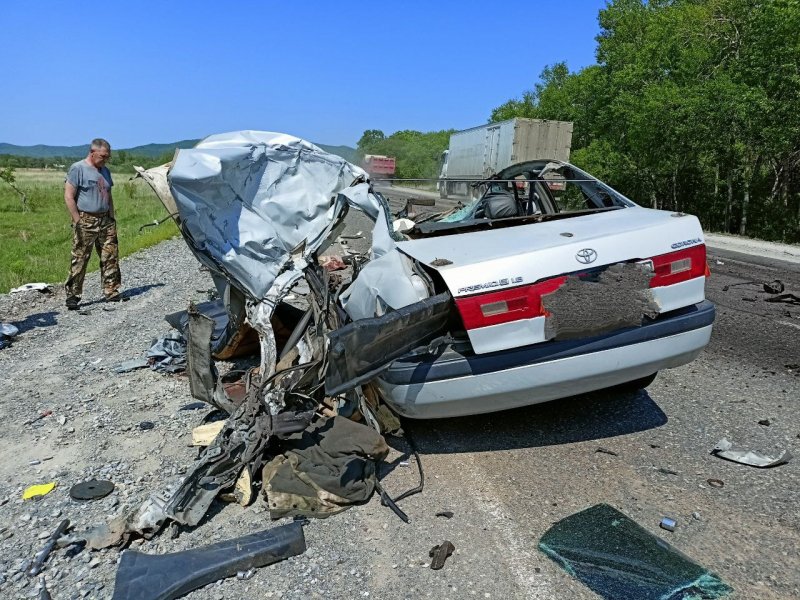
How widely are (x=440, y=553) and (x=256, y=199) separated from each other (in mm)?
2372

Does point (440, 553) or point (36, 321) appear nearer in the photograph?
point (440, 553)

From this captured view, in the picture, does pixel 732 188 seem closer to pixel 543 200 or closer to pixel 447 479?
pixel 543 200

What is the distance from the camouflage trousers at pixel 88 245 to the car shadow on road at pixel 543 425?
509 centimetres

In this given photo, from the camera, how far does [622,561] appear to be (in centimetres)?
260

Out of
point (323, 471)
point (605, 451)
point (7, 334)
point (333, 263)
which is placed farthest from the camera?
point (7, 334)

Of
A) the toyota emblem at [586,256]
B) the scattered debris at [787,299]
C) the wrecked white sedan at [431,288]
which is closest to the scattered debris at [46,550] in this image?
the wrecked white sedan at [431,288]

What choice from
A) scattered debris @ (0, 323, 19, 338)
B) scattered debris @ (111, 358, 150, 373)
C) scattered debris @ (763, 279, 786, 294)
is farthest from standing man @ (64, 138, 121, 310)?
scattered debris @ (763, 279, 786, 294)

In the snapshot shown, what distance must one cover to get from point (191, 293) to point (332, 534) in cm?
629

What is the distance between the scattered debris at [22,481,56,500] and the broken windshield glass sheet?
2.47m

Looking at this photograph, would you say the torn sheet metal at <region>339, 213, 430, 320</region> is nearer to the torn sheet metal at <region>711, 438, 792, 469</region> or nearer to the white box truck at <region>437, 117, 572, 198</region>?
the torn sheet metal at <region>711, 438, 792, 469</region>

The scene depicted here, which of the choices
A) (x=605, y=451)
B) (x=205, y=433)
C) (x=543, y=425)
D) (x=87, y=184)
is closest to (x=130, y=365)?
(x=205, y=433)

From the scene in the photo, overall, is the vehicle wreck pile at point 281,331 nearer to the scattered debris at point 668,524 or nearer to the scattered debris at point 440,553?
the scattered debris at point 440,553

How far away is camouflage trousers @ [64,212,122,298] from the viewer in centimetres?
727

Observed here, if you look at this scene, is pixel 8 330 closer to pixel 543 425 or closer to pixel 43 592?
pixel 43 592
